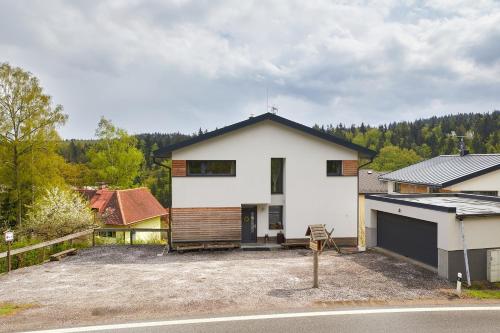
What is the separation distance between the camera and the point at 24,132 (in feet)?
88.6

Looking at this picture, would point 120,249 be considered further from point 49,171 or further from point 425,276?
point 425,276

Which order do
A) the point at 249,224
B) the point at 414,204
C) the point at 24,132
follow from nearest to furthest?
1. the point at 414,204
2. the point at 249,224
3. the point at 24,132

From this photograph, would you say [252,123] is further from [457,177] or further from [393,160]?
[393,160]

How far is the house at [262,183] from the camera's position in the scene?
790 inches

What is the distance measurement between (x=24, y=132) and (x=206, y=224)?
16.8 m

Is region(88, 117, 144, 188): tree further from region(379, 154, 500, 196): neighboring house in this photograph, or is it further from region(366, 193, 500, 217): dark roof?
region(366, 193, 500, 217): dark roof

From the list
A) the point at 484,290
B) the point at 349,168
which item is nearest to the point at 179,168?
the point at 349,168

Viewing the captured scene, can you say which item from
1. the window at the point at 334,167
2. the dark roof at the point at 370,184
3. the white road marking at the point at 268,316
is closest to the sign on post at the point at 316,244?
the white road marking at the point at 268,316

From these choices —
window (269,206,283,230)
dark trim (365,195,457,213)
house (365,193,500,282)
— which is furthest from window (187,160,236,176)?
house (365,193,500,282)

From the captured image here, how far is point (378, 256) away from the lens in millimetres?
17703

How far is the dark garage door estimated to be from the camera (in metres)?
15.4

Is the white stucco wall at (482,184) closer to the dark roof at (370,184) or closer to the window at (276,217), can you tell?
the window at (276,217)

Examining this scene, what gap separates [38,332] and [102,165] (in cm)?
4084

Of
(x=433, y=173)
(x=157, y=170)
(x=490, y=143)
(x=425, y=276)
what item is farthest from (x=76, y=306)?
(x=490, y=143)
